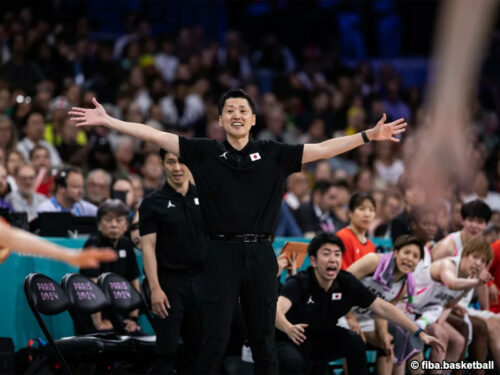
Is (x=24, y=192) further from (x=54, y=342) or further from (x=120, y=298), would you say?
(x=54, y=342)

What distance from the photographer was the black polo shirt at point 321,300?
763 cm

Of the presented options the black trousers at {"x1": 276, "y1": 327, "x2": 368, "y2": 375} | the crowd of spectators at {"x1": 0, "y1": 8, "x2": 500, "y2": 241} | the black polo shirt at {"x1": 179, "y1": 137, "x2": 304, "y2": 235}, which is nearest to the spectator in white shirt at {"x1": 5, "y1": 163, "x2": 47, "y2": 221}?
the crowd of spectators at {"x1": 0, "y1": 8, "x2": 500, "y2": 241}

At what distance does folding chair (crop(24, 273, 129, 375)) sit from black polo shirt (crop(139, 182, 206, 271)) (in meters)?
0.87

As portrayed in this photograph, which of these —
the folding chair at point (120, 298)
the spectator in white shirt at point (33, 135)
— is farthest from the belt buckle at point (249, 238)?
the spectator in white shirt at point (33, 135)

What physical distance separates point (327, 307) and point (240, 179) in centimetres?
227

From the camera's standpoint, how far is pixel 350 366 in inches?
295

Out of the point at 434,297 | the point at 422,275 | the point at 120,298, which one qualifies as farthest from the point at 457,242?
the point at 120,298

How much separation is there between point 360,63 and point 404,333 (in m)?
11.8

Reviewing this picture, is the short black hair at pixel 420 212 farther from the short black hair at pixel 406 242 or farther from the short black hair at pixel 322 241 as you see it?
the short black hair at pixel 322 241

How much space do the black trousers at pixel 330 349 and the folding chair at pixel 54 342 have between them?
1507 mm

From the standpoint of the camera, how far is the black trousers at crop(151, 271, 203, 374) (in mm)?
7211

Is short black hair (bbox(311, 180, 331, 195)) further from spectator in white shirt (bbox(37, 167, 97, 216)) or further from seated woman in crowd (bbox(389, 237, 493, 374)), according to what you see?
spectator in white shirt (bbox(37, 167, 97, 216))

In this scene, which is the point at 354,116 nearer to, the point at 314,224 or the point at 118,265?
the point at 314,224

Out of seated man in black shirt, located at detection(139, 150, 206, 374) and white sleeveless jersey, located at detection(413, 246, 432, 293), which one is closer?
seated man in black shirt, located at detection(139, 150, 206, 374)
